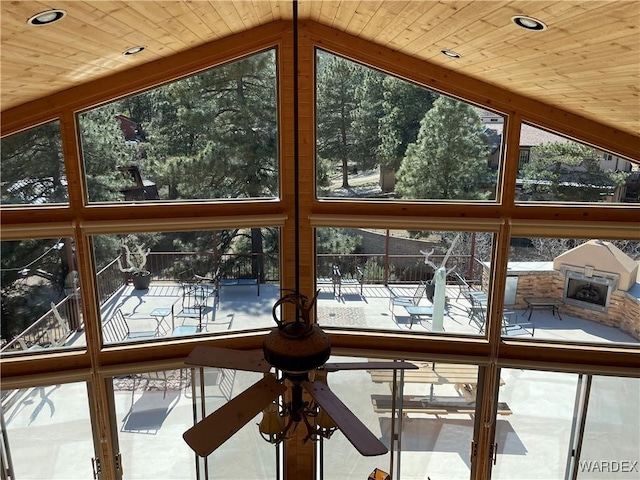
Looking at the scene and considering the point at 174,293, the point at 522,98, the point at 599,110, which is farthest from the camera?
the point at 174,293

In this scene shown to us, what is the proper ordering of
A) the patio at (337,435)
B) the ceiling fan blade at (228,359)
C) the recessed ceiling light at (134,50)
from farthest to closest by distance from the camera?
the patio at (337,435) → the recessed ceiling light at (134,50) → the ceiling fan blade at (228,359)

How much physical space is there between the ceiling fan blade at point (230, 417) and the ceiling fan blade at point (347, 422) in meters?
0.16

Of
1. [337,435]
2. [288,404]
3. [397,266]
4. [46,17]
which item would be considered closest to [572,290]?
[397,266]

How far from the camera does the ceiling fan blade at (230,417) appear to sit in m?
1.99

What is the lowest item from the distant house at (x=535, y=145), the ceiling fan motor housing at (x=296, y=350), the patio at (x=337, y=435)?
the patio at (x=337, y=435)

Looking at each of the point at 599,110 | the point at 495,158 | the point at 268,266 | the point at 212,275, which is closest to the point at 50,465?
the point at 212,275

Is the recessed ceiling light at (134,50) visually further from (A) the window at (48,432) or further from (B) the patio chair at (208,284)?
(A) the window at (48,432)

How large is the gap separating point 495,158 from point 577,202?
0.91 meters

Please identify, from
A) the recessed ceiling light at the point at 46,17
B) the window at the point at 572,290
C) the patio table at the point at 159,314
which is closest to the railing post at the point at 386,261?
the window at the point at 572,290

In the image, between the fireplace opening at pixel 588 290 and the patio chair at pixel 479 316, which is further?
the patio chair at pixel 479 316

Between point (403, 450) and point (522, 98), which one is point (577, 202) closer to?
point (522, 98)

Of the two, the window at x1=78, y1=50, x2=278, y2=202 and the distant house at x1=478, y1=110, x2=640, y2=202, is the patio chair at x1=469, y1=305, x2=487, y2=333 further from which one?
the window at x1=78, y1=50, x2=278, y2=202

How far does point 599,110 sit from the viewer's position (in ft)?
15.1

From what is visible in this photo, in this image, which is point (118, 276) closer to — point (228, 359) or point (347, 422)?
point (228, 359)
